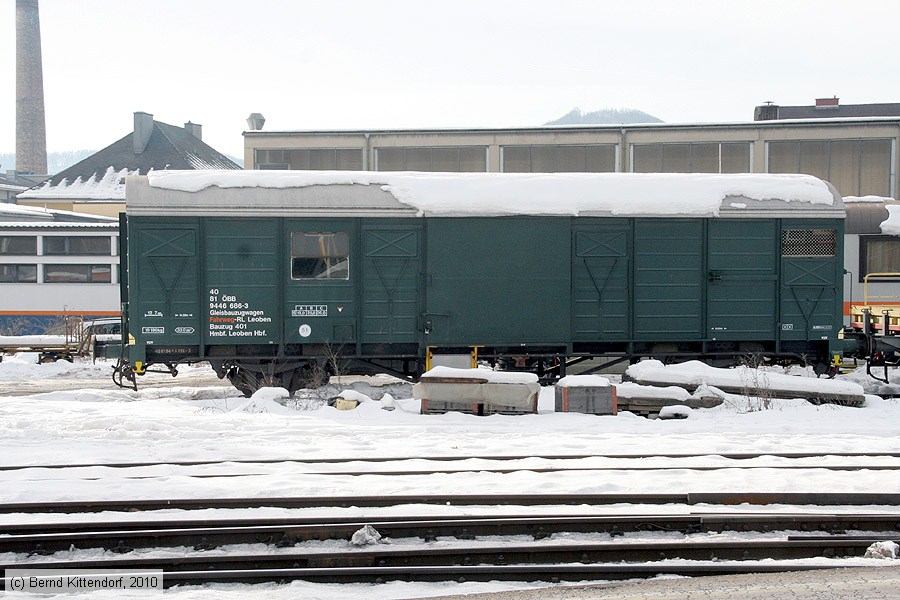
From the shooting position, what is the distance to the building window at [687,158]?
101 feet

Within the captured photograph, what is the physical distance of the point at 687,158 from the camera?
102 ft

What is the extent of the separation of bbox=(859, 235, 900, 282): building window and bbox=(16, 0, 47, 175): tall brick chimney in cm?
6695

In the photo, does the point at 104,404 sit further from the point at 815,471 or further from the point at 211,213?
the point at 815,471

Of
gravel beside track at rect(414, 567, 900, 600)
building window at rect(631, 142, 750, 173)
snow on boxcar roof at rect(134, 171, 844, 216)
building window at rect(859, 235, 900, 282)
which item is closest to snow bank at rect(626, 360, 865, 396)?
snow on boxcar roof at rect(134, 171, 844, 216)

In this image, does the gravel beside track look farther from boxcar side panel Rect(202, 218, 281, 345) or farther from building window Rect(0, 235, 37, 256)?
building window Rect(0, 235, 37, 256)

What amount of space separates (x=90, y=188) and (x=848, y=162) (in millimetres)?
45652

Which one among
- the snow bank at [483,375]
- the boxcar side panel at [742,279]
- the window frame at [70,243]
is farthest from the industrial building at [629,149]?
the snow bank at [483,375]

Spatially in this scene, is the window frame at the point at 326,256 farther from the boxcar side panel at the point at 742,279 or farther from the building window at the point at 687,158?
the building window at the point at 687,158

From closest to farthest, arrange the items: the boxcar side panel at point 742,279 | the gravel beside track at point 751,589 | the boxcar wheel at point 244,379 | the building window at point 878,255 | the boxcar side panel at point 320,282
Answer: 1. the gravel beside track at point 751,589
2. the boxcar side panel at point 320,282
3. the boxcar wheel at point 244,379
4. the boxcar side panel at point 742,279
5. the building window at point 878,255

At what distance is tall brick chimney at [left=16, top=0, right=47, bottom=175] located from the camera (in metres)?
65.3

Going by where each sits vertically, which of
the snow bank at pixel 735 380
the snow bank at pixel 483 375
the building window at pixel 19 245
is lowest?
the snow bank at pixel 735 380

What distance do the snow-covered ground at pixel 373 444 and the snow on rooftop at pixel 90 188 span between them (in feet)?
137

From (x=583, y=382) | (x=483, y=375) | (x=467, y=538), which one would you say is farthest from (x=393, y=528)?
(x=583, y=382)

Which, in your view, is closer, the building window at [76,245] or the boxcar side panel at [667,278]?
the boxcar side panel at [667,278]
